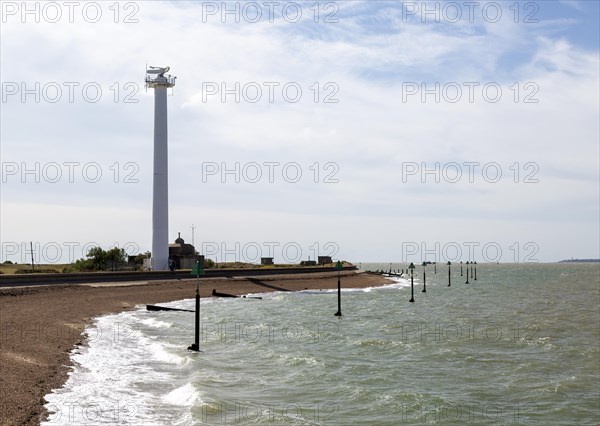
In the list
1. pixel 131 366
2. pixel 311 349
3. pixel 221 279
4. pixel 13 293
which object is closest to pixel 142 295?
pixel 13 293

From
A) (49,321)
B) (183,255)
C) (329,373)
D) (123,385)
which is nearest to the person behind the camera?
(123,385)

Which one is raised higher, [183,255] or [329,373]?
[183,255]

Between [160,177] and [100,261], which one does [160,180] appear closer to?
[160,177]

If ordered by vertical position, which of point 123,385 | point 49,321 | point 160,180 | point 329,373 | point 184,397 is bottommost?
point 329,373

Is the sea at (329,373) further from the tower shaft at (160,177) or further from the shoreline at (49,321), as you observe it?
the tower shaft at (160,177)

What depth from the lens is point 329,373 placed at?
2512 centimetres

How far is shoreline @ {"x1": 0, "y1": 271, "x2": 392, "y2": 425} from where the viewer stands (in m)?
17.3

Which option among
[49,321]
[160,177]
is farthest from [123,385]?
[160,177]

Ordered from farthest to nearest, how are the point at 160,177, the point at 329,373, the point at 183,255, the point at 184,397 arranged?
the point at 183,255, the point at 160,177, the point at 329,373, the point at 184,397

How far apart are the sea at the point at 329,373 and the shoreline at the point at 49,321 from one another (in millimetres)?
645

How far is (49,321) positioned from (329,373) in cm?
1703

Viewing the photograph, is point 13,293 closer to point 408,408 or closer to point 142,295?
point 142,295

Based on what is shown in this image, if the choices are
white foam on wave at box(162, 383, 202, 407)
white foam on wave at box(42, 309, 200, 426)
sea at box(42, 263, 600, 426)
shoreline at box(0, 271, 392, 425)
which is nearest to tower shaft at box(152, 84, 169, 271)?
shoreline at box(0, 271, 392, 425)

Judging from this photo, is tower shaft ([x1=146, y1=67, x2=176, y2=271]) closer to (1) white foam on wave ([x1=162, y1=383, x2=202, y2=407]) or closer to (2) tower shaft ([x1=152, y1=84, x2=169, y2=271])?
(2) tower shaft ([x1=152, y1=84, x2=169, y2=271])
